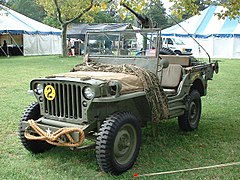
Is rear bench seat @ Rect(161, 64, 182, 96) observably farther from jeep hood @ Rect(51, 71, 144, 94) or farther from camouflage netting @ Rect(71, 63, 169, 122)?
jeep hood @ Rect(51, 71, 144, 94)

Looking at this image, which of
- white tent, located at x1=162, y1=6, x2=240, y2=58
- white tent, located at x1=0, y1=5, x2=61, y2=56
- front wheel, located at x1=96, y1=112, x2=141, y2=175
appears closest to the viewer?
front wheel, located at x1=96, y1=112, x2=141, y2=175

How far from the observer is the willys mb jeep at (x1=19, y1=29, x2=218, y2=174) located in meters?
4.40

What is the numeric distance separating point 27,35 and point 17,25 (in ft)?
5.92

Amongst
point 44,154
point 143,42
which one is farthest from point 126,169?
point 143,42

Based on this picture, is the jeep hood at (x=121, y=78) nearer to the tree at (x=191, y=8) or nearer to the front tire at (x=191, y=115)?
the front tire at (x=191, y=115)

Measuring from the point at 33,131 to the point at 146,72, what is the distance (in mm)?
1779

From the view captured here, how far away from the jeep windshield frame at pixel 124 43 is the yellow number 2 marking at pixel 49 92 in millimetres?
1586

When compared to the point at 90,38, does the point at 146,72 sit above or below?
below

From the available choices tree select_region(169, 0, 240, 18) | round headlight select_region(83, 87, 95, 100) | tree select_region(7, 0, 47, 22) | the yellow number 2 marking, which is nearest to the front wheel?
round headlight select_region(83, 87, 95, 100)

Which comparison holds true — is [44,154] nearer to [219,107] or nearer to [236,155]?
[236,155]

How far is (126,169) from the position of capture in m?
4.58

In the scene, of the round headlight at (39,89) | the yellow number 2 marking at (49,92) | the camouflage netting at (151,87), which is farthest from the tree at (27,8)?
the yellow number 2 marking at (49,92)

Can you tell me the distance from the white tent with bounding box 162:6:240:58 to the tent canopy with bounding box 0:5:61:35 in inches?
383

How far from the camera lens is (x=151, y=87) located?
5184mm
